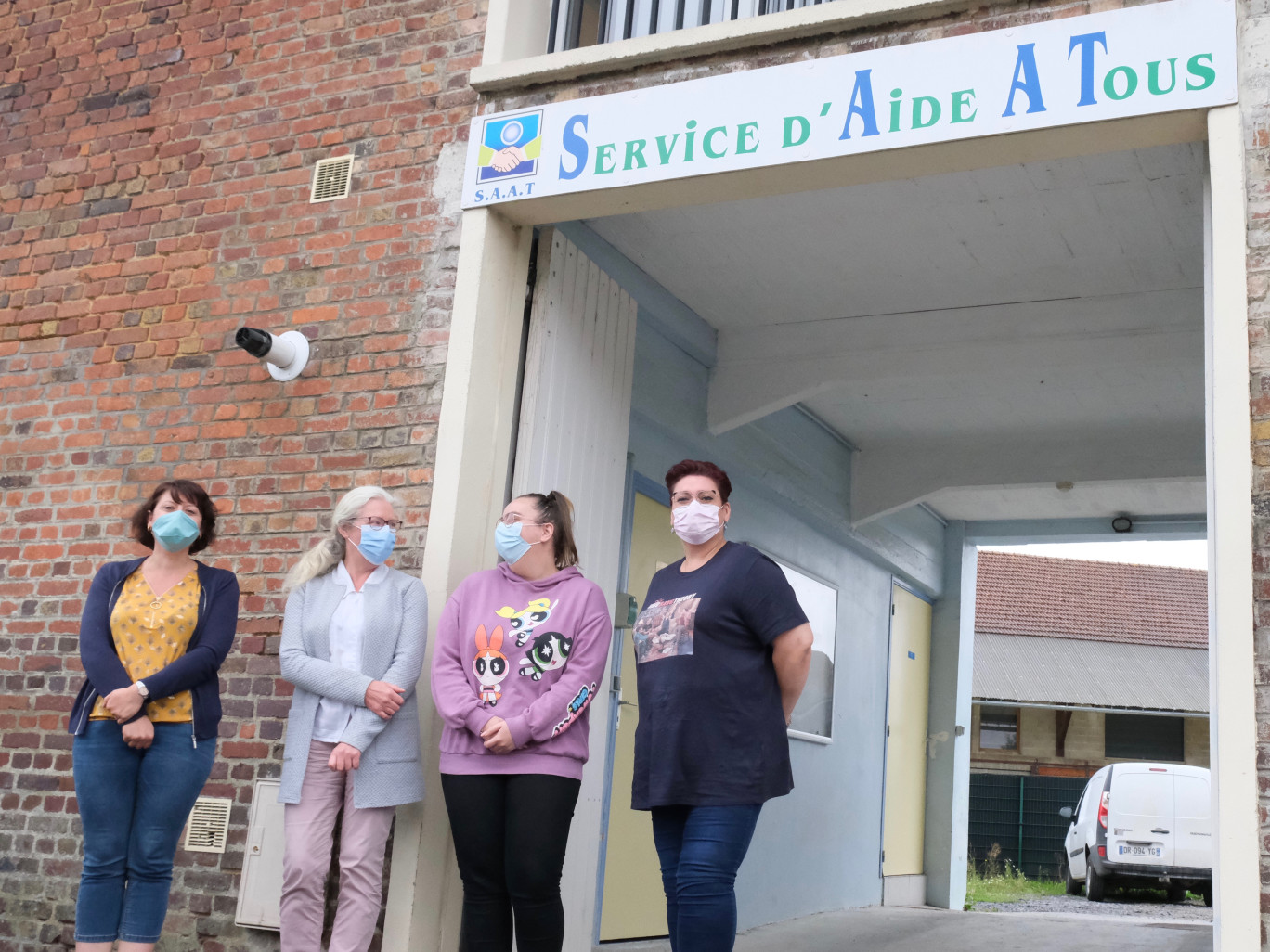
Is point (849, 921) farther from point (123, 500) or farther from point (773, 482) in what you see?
point (123, 500)

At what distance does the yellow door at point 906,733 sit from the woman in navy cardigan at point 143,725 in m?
7.06

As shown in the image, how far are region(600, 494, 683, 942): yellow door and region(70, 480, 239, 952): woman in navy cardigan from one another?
96.6 inches

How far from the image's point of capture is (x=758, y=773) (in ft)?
10.9

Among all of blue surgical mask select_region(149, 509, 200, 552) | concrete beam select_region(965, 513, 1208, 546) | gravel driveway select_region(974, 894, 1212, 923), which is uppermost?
concrete beam select_region(965, 513, 1208, 546)

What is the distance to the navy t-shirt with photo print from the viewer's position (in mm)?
3314

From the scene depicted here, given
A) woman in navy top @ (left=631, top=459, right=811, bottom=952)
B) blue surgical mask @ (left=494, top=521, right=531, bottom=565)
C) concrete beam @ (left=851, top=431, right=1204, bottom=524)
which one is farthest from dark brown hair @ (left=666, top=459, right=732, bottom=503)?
concrete beam @ (left=851, top=431, right=1204, bottom=524)

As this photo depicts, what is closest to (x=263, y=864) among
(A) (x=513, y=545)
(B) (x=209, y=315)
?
(A) (x=513, y=545)

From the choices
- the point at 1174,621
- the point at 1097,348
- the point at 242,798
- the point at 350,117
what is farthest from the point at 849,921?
the point at 1174,621

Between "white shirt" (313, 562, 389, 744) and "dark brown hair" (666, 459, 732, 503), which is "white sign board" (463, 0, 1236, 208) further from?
"white shirt" (313, 562, 389, 744)

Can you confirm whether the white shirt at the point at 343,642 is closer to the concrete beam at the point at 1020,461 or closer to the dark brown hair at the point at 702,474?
the dark brown hair at the point at 702,474

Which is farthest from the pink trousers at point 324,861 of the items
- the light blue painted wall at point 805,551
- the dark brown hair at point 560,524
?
the light blue painted wall at point 805,551

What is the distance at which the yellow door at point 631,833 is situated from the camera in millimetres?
6016

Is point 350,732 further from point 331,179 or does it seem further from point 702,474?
point 331,179

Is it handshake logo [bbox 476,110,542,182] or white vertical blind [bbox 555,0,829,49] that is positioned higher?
white vertical blind [bbox 555,0,829,49]
